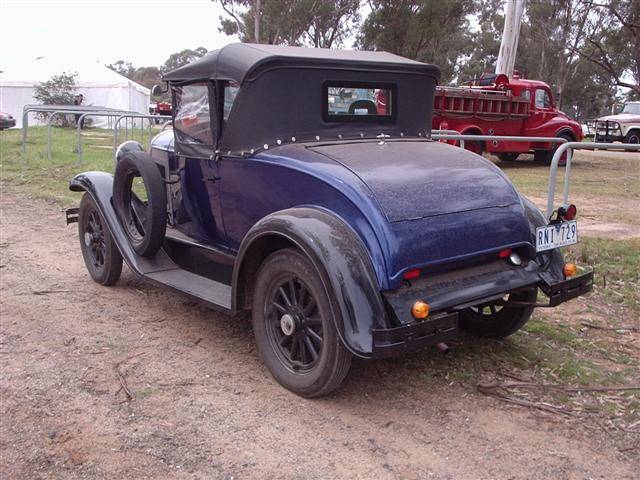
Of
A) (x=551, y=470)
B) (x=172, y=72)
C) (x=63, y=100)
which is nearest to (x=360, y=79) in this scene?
(x=172, y=72)

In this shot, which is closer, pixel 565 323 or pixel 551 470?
pixel 551 470

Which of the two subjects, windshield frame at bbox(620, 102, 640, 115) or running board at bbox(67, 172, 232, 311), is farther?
windshield frame at bbox(620, 102, 640, 115)

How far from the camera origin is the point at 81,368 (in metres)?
3.84

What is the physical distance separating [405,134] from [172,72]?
1.75 meters

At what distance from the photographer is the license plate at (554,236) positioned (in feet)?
12.3

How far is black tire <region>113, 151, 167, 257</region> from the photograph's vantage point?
4547 millimetres

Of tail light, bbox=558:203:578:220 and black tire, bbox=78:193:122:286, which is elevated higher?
tail light, bbox=558:203:578:220

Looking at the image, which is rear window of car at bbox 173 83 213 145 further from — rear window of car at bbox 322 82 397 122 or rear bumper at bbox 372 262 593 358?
rear bumper at bbox 372 262 593 358

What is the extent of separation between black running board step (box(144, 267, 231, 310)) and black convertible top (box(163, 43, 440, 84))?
1.34 metres

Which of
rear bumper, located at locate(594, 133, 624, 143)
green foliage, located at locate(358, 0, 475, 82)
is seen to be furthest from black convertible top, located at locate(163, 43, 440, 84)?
green foliage, located at locate(358, 0, 475, 82)

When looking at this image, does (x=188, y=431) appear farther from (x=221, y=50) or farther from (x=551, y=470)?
(x=221, y=50)

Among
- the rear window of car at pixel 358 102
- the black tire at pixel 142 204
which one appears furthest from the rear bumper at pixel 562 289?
the black tire at pixel 142 204

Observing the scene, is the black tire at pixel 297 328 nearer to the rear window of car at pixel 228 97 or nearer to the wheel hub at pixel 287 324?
the wheel hub at pixel 287 324

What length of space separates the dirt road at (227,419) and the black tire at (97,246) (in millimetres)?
734
